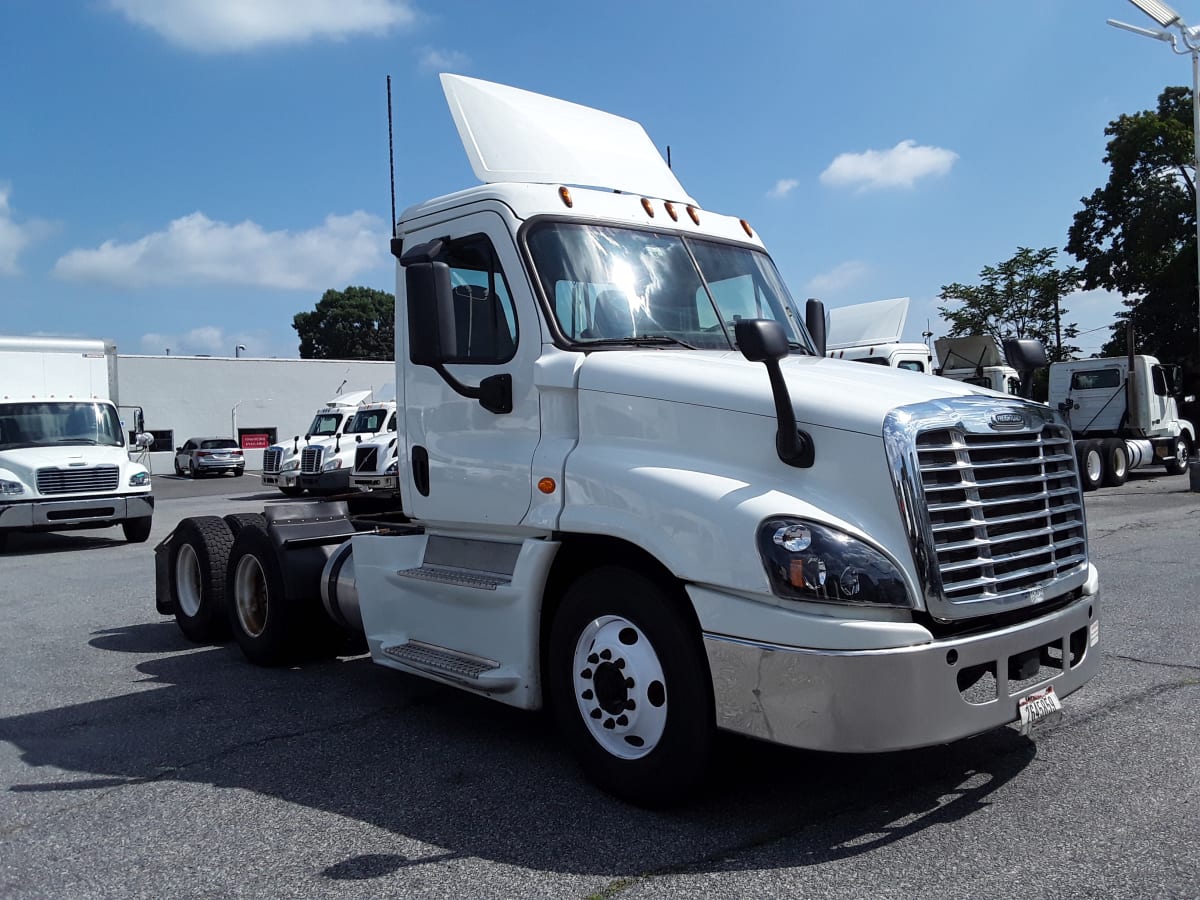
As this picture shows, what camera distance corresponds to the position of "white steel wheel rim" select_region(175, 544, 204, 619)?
7.96m

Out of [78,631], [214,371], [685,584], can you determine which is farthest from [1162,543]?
[214,371]

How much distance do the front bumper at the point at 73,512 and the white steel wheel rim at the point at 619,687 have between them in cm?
1372

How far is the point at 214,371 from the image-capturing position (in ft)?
162

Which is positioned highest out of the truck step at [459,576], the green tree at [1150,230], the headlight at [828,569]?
the green tree at [1150,230]

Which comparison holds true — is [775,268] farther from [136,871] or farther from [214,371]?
[214,371]

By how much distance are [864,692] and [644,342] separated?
1.93 meters

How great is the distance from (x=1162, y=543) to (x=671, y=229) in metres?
9.48

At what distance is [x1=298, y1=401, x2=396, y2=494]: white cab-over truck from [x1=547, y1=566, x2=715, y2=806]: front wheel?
793 inches

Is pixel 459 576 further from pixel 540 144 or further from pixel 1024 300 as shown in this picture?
pixel 1024 300

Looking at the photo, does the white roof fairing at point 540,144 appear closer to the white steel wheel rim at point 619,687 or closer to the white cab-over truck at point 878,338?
the white steel wheel rim at point 619,687

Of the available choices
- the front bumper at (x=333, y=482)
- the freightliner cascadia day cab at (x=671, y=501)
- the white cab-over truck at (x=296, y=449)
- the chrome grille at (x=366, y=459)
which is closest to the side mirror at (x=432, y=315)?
the freightliner cascadia day cab at (x=671, y=501)

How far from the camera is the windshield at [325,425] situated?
28.5m

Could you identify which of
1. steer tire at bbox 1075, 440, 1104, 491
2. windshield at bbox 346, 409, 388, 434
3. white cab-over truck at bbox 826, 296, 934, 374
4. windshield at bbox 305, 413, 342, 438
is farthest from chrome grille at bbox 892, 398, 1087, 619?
windshield at bbox 305, 413, 342, 438

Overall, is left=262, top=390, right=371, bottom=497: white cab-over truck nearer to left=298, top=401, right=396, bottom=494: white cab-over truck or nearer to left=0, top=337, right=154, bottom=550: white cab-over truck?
left=298, top=401, right=396, bottom=494: white cab-over truck
